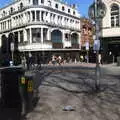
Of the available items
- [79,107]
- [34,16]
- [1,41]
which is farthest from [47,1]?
[79,107]

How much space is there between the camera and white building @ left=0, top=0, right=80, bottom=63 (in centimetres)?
7006

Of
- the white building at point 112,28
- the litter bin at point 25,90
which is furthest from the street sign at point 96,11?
the white building at point 112,28

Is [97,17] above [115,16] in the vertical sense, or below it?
below

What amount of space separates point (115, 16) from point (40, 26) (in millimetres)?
29755

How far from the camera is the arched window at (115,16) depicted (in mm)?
42062

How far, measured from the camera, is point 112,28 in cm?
4244

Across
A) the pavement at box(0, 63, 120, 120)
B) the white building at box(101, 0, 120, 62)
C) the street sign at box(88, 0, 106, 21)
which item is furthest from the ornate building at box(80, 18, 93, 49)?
the pavement at box(0, 63, 120, 120)

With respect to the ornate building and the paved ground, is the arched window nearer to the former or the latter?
the paved ground

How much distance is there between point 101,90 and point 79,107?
3754 millimetres

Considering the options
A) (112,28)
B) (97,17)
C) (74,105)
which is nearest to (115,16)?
(112,28)

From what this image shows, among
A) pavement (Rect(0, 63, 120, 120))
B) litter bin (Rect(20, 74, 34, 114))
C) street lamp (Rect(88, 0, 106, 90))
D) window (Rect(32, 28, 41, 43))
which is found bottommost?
pavement (Rect(0, 63, 120, 120))

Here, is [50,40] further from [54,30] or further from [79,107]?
[79,107]

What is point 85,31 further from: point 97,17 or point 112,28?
point 97,17

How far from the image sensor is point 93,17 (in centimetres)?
1587
